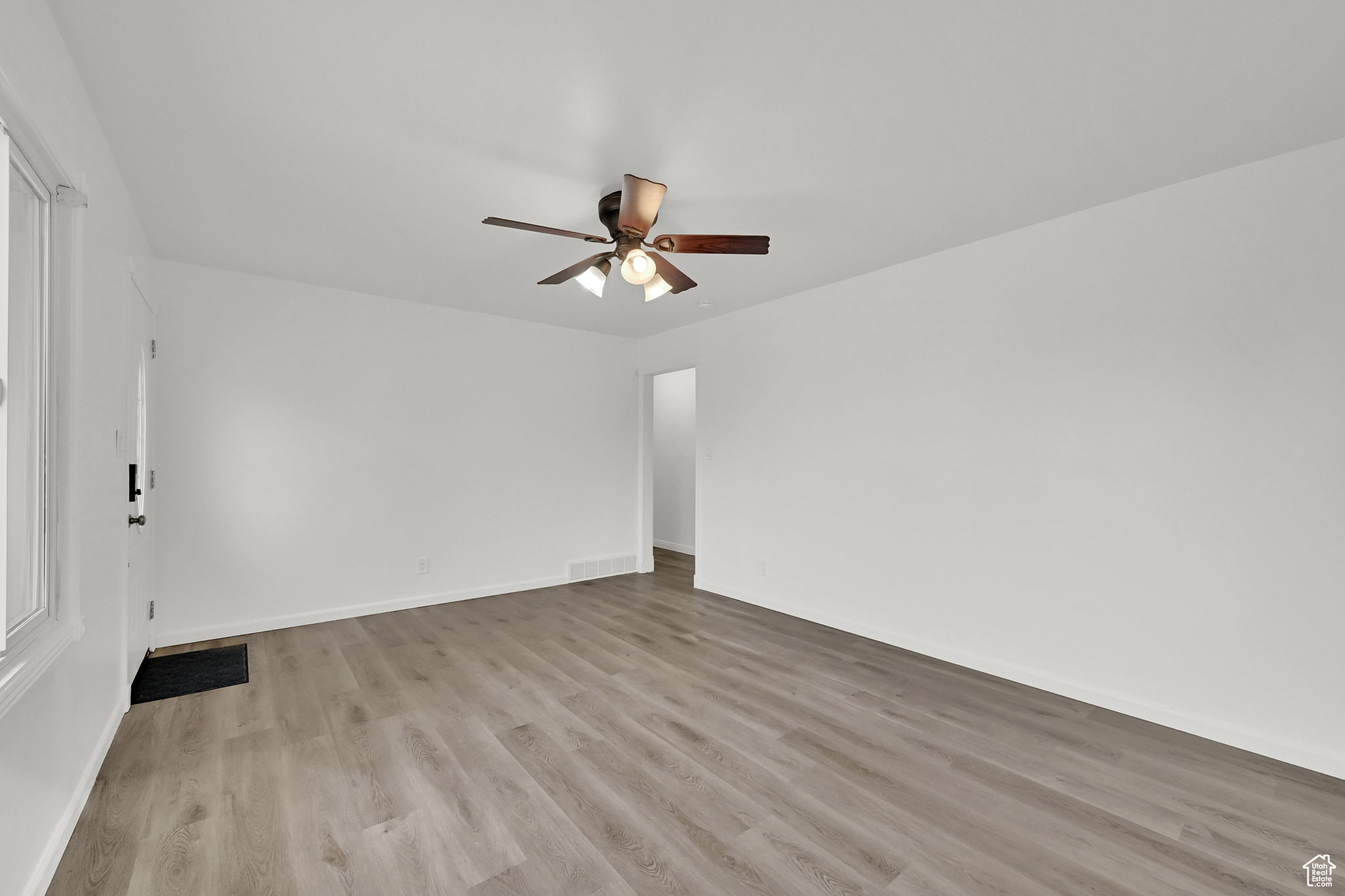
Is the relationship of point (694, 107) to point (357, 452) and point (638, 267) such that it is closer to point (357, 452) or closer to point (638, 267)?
point (638, 267)

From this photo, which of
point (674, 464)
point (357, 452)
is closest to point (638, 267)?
point (357, 452)

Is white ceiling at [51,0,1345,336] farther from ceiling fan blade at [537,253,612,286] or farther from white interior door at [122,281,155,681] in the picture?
white interior door at [122,281,155,681]

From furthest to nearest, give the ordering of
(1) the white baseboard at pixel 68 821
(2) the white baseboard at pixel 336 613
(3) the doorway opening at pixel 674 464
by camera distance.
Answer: (3) the doorway opening at pixel 674 464, (2) the white baseboard at pixel 336 613, (1) the white baseboard at pixel 68 821

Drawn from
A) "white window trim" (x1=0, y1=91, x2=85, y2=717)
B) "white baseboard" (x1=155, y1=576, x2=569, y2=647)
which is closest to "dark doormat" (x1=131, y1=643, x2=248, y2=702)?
"white baseboard" (x1=155, y1=576, x2=569, y2=647)

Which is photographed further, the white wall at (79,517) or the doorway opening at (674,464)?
the doorway opening at (674,464)

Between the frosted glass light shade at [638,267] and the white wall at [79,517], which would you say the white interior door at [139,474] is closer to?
the white wall at [79,517]

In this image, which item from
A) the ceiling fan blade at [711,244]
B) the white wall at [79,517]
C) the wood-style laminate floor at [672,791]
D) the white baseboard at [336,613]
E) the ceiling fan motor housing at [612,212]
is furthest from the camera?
the white baseboard at [336,613]

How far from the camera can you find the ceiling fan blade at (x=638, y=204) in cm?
226

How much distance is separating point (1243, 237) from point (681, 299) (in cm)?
313

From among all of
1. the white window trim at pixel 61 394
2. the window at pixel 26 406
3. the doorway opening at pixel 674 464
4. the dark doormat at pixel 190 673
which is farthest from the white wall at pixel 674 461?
the window at pixel 26 406

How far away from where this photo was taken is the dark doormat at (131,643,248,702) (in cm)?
296

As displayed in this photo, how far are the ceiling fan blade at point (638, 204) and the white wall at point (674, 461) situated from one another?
4815 mm

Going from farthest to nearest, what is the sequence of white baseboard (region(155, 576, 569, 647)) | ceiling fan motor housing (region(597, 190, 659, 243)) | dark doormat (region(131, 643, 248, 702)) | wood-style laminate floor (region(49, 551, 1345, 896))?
white baseboard (region(155, 576, 569, 647)) → dark doormat (region(131, 643, 248, 702)) → ceiling fan motor housing (region(597, 190, 659, 243)) → wood-style laminate floor (region(49, 551, 1345, 896))

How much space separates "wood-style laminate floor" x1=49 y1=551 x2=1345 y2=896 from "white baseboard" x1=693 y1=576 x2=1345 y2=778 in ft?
0.23
